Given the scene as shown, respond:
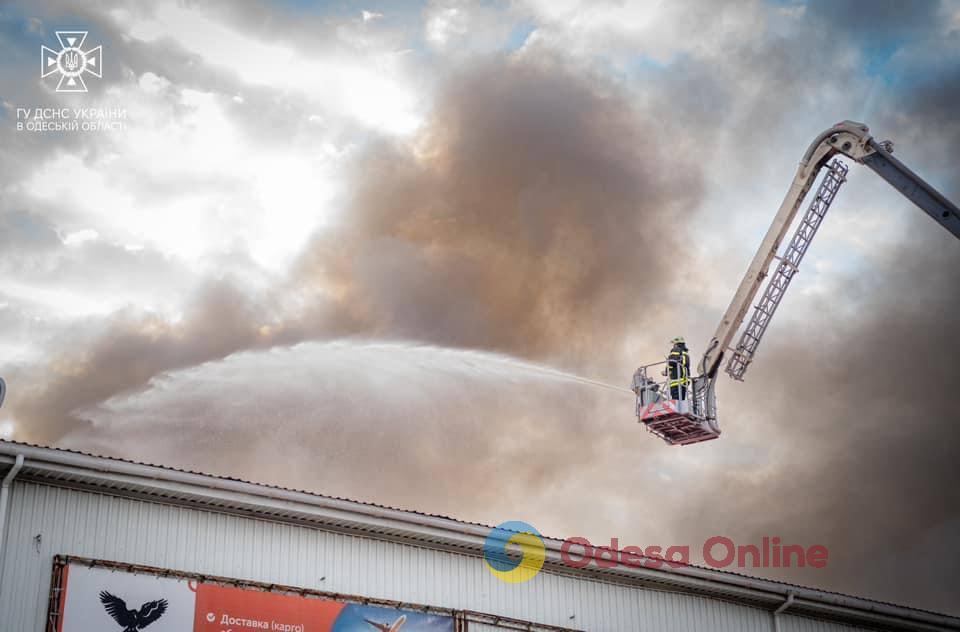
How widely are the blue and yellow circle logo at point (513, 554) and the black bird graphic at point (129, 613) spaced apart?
435 inches

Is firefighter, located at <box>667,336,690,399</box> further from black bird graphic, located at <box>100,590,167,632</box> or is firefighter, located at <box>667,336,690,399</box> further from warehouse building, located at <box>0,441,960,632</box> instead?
black bird graphic, located at <box>100,590,167,632</box>

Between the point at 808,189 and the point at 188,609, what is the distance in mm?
34278

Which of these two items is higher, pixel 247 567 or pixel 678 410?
pixel 678 410

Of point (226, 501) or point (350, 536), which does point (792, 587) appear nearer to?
point (350, 536)

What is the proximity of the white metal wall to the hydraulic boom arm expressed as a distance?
46.4 ft

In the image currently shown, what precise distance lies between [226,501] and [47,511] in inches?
188

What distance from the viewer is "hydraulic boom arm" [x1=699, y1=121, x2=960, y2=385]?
171 feet

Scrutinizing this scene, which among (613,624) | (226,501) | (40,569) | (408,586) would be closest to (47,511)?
(40,569)

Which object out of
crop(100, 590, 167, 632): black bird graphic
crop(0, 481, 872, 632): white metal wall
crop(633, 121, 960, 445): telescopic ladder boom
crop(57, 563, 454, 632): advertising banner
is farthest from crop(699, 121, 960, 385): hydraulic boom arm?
crop(100, 590, 167, 632): black bird graphic

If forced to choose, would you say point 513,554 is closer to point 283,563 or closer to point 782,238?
point 283,563

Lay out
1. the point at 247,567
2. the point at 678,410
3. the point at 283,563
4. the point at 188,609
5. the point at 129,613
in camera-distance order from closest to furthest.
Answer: the point at 129,613
the point at 188,609
the point at 247,567
the point at 283,563
the point at 678,410

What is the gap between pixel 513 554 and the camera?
38344 mm

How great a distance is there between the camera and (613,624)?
40.7 meters

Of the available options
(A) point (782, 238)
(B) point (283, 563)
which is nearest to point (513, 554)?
(B) point (283, 563)
